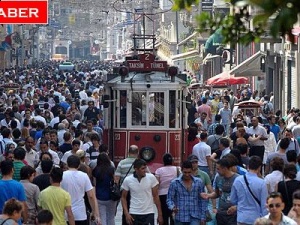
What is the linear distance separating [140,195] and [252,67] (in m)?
33.3

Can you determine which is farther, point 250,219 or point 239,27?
point 250,219

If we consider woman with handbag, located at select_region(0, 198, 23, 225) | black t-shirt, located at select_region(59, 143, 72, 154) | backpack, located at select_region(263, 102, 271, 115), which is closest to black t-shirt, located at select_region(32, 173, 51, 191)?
woman with handbag, located at select_region(0, 198, 23, 225)

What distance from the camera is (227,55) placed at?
54125mm

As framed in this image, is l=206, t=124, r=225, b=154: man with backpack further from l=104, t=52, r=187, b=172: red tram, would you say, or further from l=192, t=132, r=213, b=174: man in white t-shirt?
l=192, t=132, r=213, b=174: man in white t-shirt

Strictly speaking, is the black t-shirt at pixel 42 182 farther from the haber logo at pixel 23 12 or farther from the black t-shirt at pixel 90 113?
the haber logo at pixel 23 12

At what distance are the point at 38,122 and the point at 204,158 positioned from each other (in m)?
5.38

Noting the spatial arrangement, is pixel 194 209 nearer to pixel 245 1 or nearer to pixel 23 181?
pixel 23 181

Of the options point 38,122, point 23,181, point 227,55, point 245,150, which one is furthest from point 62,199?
point 227,55

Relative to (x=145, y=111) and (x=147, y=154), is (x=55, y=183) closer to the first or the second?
(x=147, y=154)

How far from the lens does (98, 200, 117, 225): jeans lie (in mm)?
14086

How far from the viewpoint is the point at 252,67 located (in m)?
45.8

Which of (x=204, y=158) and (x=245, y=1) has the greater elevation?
(x=245, y=1)

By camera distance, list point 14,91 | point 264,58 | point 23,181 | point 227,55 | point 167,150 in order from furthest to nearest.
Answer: point 227,55, point 264,58, point 14,91, point 167,150, point 23,181

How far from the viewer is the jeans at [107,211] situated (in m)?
14.1
